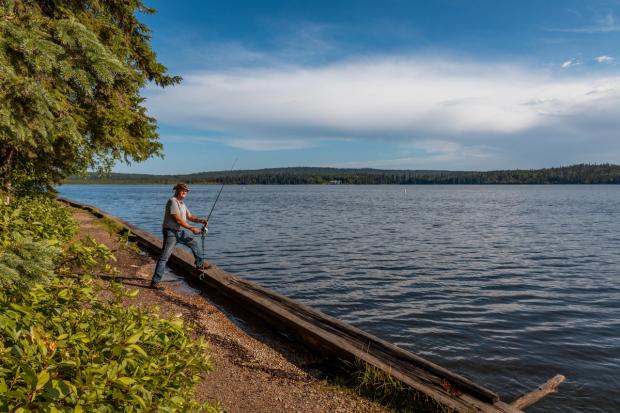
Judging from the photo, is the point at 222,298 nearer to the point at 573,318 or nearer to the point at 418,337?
the point at 418,337

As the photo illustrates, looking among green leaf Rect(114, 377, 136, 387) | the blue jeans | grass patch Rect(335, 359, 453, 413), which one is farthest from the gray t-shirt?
green leaf Rect(114, 377, 136, 387)

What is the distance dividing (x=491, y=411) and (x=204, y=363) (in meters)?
3.54

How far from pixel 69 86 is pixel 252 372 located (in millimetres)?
5378

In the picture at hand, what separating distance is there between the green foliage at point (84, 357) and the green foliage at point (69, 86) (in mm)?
1588

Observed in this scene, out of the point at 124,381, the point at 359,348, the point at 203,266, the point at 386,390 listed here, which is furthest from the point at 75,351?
the point at 203,266

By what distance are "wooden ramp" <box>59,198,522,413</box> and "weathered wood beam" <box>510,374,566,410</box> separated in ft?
3.13

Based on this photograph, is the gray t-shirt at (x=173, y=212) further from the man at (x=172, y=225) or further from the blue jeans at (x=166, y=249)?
the blue jeans at (x=166, y=249)

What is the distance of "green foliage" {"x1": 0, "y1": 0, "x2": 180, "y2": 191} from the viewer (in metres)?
3.88

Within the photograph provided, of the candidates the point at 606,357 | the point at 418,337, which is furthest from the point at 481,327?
the point at 606,357

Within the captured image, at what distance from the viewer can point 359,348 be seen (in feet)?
21.5

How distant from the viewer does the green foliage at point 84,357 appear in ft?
7.54

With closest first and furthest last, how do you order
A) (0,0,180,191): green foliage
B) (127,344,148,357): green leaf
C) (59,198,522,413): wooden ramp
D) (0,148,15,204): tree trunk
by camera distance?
(127,344,148,357): green leaf
(0,0,180,191): green foliage
(59,198,522,413): wooden ramp
(0,148,15,204): tree trunk

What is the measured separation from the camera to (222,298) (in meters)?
9.87

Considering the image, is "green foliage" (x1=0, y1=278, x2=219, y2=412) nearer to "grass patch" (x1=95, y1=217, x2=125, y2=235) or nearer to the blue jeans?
the blue jeans
